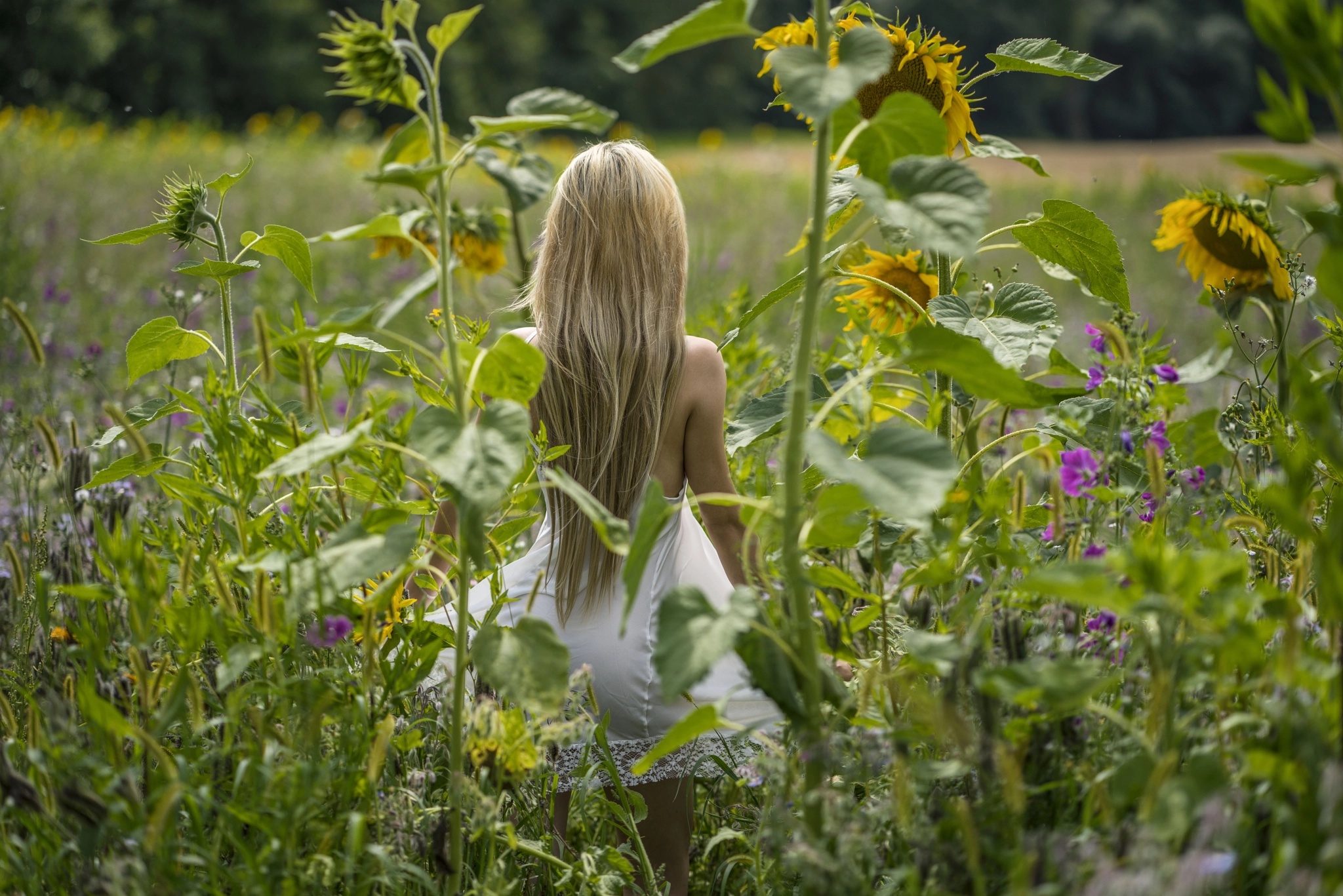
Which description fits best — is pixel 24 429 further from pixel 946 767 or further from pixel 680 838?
pixel 946 767

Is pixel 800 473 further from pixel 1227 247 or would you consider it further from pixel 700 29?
pixel 1227 247

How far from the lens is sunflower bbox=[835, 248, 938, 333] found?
62.5 inches

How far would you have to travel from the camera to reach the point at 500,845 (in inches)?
49.3

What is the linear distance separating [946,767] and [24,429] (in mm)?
1883

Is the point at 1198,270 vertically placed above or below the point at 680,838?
above

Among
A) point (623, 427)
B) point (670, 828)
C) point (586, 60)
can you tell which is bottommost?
point (670, 828)

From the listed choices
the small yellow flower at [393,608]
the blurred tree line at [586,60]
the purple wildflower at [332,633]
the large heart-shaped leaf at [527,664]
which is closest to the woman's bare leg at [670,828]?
the small yellow flower at [393,608]

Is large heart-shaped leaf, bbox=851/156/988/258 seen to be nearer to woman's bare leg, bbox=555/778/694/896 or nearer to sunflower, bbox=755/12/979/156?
sunflower, bbox=755/12/979/156

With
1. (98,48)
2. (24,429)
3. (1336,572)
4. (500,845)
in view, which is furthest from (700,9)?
(98,48)

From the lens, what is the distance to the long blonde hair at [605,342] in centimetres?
151

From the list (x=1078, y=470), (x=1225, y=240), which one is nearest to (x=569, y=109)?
(x=1078, y=470)

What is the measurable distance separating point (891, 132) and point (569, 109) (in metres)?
0.29

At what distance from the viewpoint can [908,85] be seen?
144 centimetres

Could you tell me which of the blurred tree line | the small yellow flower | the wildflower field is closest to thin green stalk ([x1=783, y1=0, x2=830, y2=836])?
the wildflower field
